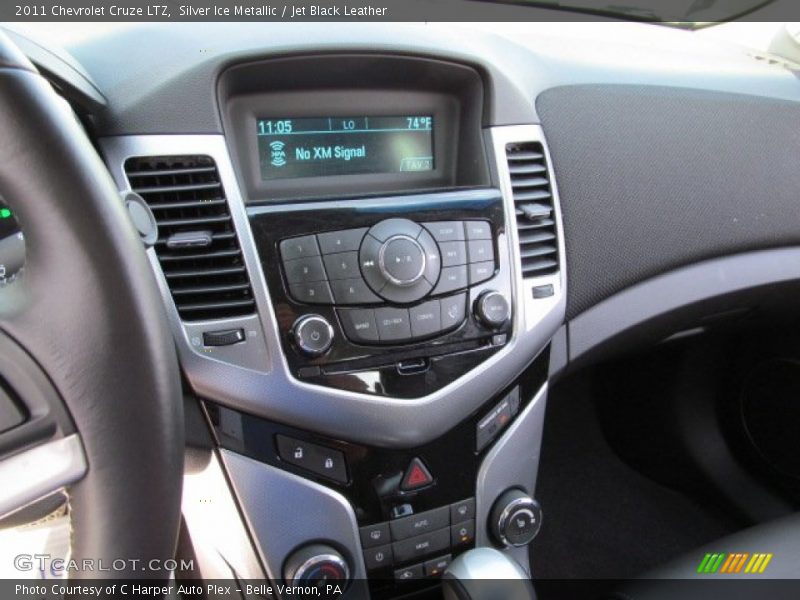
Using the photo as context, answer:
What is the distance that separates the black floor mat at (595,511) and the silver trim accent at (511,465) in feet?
2.00

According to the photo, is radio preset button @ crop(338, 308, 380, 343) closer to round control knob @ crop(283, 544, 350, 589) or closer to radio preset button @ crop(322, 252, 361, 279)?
radio preset button @ crop(322, 252, 361, 279)

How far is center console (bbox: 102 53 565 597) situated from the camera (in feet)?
3.51

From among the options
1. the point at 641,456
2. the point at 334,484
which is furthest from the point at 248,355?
the point at 641,456

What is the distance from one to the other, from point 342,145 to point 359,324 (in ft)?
0.94

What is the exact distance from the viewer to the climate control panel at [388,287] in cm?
109

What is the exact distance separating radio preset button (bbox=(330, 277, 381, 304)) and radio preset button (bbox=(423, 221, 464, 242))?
136 millimetres

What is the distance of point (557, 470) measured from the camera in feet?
6.80

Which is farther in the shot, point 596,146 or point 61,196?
point 596,146

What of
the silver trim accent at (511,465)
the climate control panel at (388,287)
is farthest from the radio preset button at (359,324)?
the silver trim accent at (511,465)

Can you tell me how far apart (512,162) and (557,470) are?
106 cm

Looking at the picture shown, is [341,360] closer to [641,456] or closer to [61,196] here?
[61,196]
